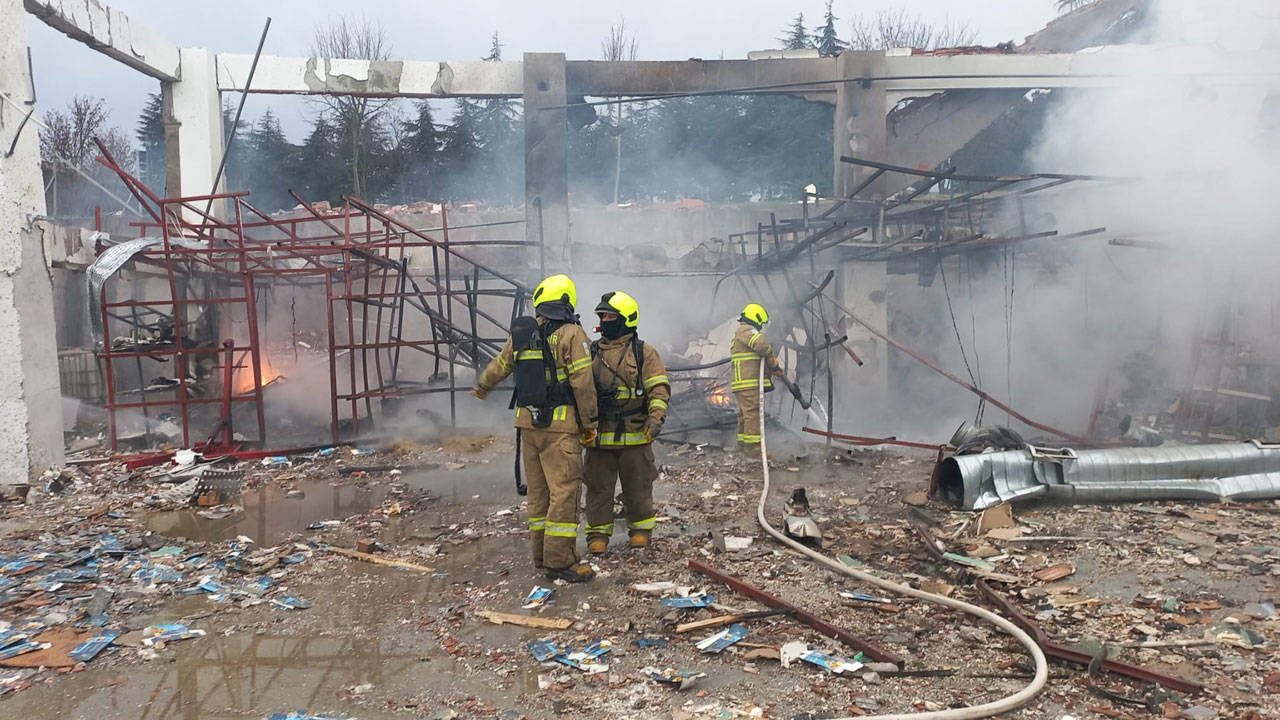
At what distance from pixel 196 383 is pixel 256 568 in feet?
27.3

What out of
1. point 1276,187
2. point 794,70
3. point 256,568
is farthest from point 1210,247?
point 256,568

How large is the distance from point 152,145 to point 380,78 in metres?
21.8

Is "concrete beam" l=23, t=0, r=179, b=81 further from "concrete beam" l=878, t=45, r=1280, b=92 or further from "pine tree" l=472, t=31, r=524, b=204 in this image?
"pine tree" l=472, t=31, r=524, b=204

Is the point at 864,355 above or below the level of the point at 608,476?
above

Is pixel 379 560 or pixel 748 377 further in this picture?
pixel 748 377

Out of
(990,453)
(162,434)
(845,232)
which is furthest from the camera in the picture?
(845,232)

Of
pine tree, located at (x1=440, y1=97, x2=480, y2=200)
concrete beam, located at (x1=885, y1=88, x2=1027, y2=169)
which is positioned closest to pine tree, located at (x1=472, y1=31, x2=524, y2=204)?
pine tree, located at (x1=440, y1=97, x2=480, y2=200)

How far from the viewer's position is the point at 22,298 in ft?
27.9

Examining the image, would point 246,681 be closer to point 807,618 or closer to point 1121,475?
point 807,618

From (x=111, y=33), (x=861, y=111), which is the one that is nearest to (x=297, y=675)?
(x=111, y=33)

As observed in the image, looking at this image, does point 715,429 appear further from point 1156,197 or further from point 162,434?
point 162,434

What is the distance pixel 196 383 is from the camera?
12.9 meters

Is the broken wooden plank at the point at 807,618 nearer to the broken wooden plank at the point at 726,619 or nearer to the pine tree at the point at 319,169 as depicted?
the broken wooden plank at the point at 726,619

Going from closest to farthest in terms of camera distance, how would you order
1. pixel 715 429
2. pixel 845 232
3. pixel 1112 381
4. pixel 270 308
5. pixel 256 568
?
pixel 256 568 < pixel 715 429 < pixel 1112 381 < pixel 845 232 < pixel 270 308
